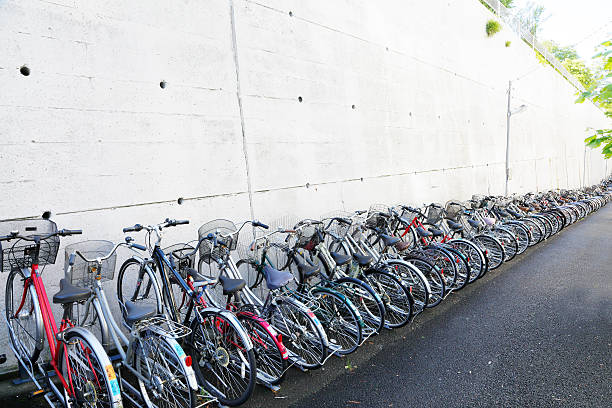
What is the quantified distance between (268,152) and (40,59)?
2.63 m

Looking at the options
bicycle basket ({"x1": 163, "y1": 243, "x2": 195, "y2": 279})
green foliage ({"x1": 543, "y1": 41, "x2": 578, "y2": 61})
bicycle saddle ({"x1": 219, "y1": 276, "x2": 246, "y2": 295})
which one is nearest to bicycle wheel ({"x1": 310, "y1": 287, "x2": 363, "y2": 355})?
bicycle saddle ({"x1": 219, "y1": 276, "x2": 246, "y2": 295})

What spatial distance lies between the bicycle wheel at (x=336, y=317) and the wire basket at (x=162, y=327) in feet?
4.04

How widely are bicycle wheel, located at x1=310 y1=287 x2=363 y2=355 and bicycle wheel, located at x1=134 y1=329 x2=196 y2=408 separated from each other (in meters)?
1.31

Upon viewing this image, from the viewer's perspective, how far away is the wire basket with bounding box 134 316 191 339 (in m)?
2.43

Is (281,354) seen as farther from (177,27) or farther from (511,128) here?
(511,128)

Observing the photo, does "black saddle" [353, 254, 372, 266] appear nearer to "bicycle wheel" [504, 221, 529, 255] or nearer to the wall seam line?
the wall seam line

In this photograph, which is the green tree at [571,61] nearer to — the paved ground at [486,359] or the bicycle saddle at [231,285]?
the paved ground at [486,359]

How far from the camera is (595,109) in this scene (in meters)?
27.6

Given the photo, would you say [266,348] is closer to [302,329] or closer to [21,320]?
[302,329]

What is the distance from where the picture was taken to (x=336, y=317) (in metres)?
3.46

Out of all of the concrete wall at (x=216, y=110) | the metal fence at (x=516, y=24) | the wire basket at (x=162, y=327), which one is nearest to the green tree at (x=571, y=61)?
the metal fence at (x=516, y=24)

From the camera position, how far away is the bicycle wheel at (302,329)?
3.05m

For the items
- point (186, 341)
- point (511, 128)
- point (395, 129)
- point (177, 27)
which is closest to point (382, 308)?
point (186, 341)

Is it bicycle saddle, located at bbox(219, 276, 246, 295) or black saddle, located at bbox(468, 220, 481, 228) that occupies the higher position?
bicycle saddle, located at bbox(219, 276, 246, 295)
